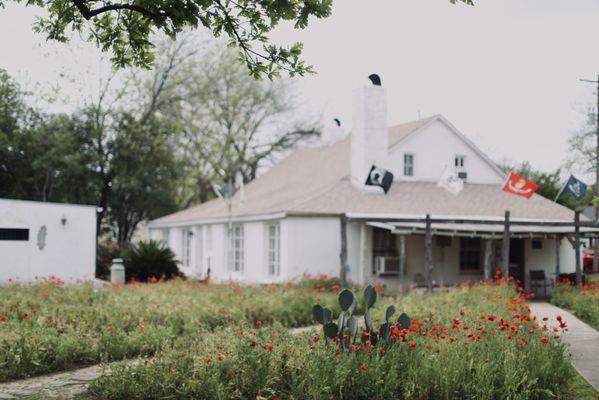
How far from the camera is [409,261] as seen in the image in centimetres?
2452

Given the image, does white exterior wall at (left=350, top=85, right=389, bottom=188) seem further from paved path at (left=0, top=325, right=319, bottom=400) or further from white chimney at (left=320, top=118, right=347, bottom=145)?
paved path at (left=0, top=325, right=319, bottom=400)

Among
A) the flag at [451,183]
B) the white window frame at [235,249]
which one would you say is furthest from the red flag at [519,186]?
the white window frame at [235,249]

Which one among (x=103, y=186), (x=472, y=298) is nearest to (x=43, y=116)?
(x=103, y=186)

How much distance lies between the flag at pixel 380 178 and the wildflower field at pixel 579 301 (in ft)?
21.3

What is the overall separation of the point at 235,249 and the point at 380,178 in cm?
627

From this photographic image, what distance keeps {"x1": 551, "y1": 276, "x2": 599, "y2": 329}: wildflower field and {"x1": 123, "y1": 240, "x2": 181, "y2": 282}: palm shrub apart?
12389 millimetres

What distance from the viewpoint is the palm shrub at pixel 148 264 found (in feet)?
84.3

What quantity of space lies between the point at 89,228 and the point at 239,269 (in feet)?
17.9

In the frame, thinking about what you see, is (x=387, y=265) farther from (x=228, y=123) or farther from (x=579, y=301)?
(x=228, y=123)

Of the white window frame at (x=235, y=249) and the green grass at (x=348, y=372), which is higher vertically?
the white window frame at (x=235, y=249)

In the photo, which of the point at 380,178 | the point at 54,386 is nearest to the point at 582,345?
the point at 54,386

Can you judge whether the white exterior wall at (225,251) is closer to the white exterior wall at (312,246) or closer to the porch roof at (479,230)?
the white exterior wall at (312,246)

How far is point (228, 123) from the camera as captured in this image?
44.1m

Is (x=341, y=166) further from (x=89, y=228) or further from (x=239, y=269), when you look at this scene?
(x=89, y=228)
